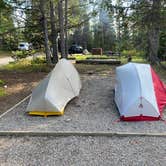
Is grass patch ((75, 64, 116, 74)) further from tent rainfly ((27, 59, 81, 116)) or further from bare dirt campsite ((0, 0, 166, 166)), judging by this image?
tent rainfly ((27, 59, 81, 116))

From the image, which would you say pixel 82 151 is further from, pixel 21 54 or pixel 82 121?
pixel 21 54

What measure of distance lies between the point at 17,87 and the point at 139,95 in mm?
5029

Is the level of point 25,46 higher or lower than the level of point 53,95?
higher

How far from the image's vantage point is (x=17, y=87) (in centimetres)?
966

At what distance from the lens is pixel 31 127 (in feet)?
18.3

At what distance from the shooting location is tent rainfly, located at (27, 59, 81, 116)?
6293mm

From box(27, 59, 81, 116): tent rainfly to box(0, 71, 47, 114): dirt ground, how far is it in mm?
984

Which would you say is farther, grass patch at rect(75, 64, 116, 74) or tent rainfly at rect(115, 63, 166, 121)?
grass patch at rect(75, 64, 116, 74)

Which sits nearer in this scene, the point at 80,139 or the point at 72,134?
the point at 80,139

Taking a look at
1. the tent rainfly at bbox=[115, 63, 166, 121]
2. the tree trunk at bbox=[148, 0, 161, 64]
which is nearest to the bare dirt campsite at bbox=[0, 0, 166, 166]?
the tent rainfly at bbox=[115, 63, 166, 121]

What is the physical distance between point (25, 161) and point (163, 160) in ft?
6.81

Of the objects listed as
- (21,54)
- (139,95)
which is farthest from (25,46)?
(139,95)

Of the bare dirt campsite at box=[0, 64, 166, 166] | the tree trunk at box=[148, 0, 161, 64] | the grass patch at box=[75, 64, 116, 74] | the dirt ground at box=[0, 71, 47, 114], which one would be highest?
the tree trunk at box=[148, 0, 161, 64]

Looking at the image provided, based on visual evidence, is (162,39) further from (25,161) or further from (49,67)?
(25,161)
